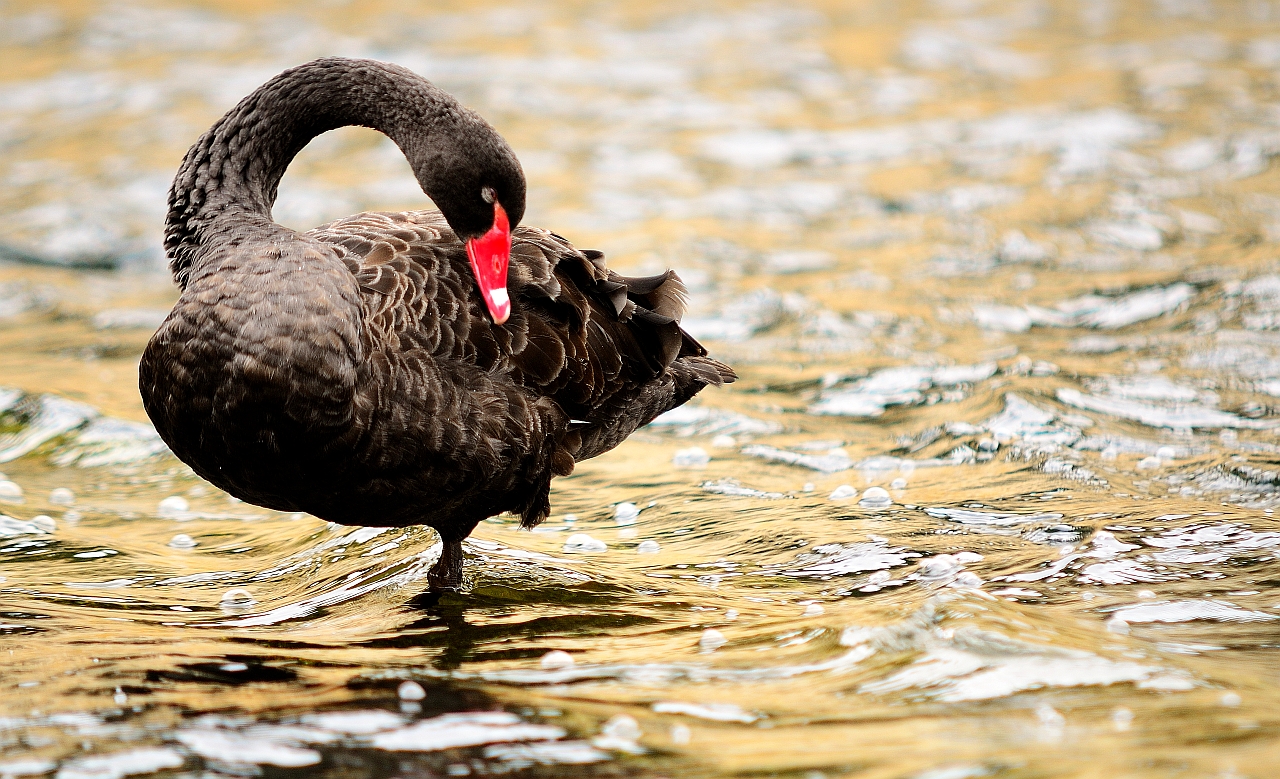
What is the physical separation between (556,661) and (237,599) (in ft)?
5.53

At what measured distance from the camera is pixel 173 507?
6938 millimetres

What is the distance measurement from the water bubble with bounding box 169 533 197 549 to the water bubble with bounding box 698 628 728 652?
287 centimetres

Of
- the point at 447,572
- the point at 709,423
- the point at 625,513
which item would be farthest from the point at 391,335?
the point at 709,423

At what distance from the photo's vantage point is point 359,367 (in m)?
4.39

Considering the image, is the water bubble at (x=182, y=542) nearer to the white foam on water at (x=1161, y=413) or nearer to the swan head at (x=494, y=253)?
the swan head at (x=494, y=253)

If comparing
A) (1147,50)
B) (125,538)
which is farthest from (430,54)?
(125,538)

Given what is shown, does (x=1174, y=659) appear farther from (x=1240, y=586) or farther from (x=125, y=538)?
(x=125, y=538)

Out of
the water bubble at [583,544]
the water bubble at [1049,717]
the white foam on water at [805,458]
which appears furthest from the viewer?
the white foam on water at [805,458]

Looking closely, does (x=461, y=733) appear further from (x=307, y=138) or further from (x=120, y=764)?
(x=307, y=138)

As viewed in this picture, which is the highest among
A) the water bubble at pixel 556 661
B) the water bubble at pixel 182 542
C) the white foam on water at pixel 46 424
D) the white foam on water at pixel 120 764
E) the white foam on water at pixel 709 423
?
the white foam on water at pixel 46 424

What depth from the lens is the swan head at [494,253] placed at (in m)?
4.90

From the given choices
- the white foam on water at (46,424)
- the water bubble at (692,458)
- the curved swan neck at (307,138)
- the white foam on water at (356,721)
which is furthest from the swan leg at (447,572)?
the white foam on water at (46,424)

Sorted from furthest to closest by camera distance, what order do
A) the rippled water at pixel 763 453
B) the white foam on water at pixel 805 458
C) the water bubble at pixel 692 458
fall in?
the water bubble at pixel 692 458
the white foam on water at pixel 805 458
the rippled water at pixel 763 453

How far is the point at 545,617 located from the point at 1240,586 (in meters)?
2.56
